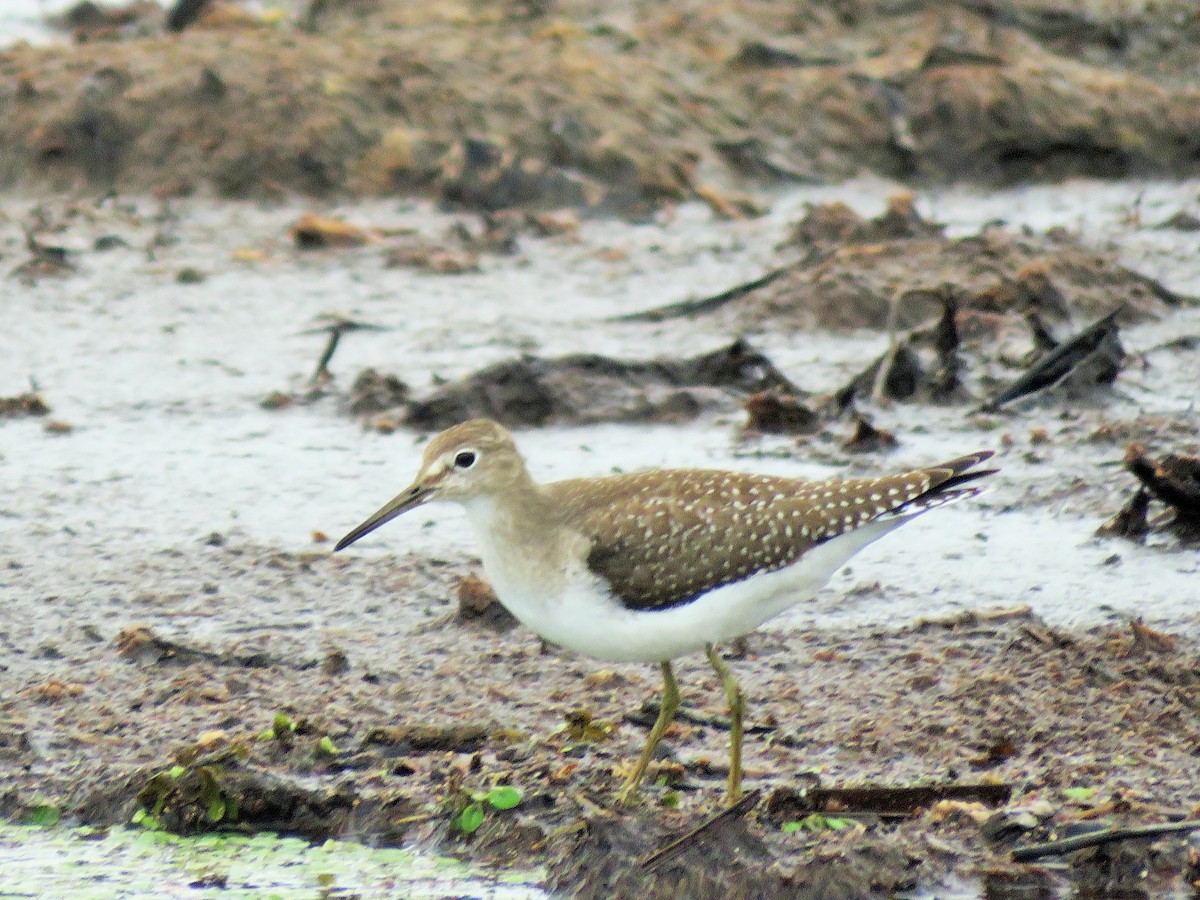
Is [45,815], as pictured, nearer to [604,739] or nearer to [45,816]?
[45,816]

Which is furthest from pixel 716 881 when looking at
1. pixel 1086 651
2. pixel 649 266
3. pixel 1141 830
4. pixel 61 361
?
pixel 649 266

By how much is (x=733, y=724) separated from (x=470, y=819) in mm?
852

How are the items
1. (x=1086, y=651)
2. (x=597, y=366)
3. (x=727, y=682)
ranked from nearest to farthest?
(x=727, y=682) < (x=1086, y=651) < (x=597, y=366)

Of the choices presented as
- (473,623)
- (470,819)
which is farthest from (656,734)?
(473,623)

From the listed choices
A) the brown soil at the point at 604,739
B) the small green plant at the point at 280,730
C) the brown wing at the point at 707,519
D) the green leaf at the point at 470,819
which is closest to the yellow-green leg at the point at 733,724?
the brown soil at the point at 604,739

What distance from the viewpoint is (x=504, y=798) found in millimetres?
5496

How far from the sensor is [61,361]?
10.2 meters

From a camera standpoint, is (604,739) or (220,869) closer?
(220,869)

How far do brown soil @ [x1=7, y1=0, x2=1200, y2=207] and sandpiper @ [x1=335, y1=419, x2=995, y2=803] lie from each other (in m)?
7.20

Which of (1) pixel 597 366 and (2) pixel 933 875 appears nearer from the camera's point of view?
(2) pixel 933 875

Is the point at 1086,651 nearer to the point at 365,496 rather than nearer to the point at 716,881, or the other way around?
the point at 716,881

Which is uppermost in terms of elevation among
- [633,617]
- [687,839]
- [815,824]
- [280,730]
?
[633,617]

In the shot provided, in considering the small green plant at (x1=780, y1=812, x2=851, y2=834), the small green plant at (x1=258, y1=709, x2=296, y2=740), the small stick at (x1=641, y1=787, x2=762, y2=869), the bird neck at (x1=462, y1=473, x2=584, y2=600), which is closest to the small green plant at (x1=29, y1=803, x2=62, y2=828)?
the small green plant at (x1=258, y1=709, x2=296, y2=740)

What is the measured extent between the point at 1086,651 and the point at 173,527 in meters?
3.96
